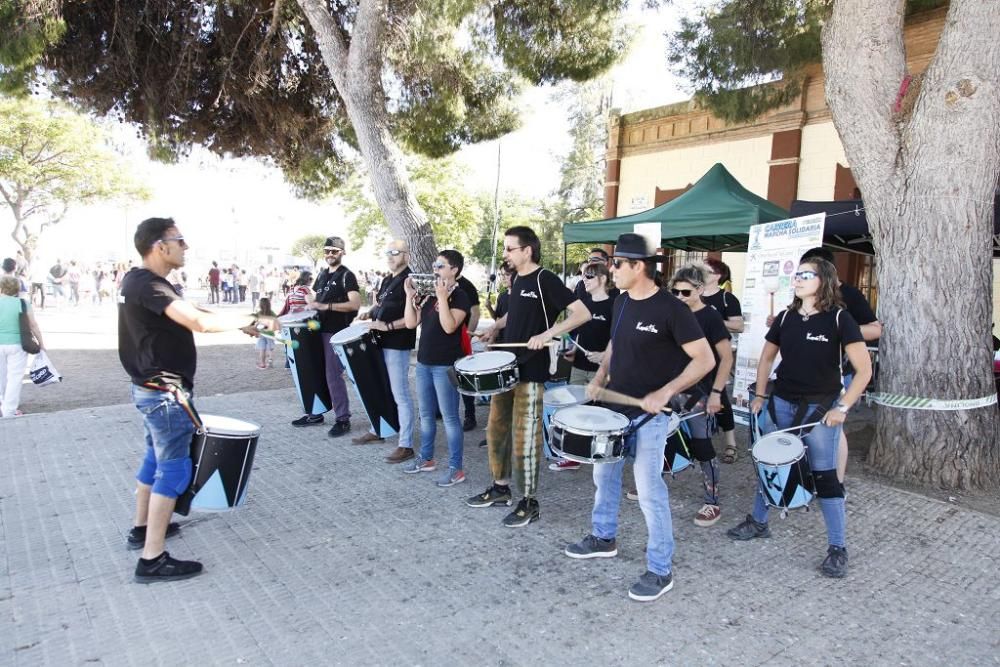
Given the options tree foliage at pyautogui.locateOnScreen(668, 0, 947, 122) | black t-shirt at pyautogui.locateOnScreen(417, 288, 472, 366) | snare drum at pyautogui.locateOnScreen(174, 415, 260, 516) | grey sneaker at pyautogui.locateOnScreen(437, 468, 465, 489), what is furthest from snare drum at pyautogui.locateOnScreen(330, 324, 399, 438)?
tree foliage at pyautogui.locateOnScreen(668, 0, 947, 122)

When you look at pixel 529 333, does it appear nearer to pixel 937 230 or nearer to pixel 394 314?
pixel 394 314

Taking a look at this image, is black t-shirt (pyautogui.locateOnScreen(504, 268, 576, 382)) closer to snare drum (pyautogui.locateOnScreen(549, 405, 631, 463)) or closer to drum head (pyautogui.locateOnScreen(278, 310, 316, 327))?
snare drum (pyautogui.locateOnScreen(549, 405, 631, 463))

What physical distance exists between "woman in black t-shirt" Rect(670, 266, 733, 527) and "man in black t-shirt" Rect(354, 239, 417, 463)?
7.34 feet

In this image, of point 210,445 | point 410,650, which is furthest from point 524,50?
point 410,650

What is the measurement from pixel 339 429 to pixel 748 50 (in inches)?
304

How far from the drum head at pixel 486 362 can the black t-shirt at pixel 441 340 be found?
566mm

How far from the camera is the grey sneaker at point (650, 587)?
3.34 metres

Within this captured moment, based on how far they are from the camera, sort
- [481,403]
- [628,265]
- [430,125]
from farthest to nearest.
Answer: [430,125] → [481,403] → [628,265]

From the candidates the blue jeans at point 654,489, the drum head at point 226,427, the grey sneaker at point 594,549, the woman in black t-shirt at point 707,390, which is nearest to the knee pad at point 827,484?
the woman in black t-shirt at point 707,390

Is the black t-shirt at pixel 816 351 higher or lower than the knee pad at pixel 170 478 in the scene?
higher

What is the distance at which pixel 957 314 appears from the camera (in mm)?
5125

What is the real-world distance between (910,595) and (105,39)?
12.3 m

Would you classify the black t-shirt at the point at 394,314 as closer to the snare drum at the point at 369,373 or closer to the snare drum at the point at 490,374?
the snare drum at the point at 369,373

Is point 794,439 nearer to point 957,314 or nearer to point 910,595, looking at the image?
point 910,595
